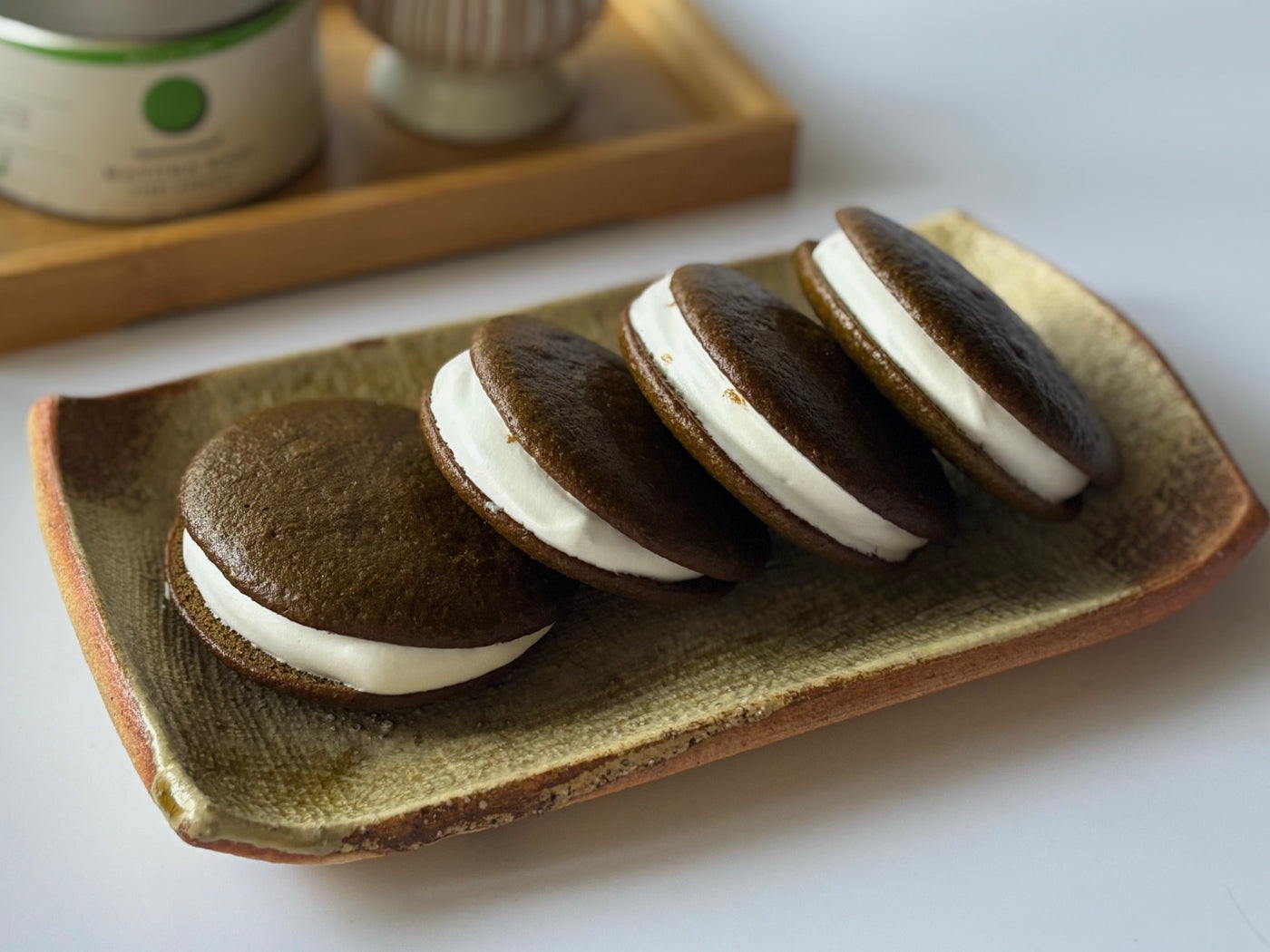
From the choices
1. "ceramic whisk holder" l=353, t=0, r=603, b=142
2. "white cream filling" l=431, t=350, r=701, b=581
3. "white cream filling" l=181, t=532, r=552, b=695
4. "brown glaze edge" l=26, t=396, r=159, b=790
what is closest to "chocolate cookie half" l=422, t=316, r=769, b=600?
"white cream filling" l=431, t=350, r=701, b=581

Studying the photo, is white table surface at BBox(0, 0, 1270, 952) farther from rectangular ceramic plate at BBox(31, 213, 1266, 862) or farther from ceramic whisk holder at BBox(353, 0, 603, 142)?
ceramic whisk holder at BBox(353, 0, 603, 142)

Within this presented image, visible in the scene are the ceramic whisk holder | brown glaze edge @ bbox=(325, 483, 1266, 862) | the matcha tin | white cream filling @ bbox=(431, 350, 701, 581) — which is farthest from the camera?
the ceramic whisk holder

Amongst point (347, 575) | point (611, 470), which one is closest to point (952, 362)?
point (611, 470)

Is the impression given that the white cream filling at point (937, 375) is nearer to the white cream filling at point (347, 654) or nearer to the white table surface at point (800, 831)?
the white table surface at point (800, 831)

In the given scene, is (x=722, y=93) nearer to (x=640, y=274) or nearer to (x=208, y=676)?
(x=640, y=274)

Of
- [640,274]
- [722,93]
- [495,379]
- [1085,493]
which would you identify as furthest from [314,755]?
[722,93]

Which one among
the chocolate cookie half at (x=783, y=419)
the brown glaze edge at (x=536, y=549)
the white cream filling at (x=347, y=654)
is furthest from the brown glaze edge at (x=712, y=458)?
the white cream filling at (x=347, y=654)
